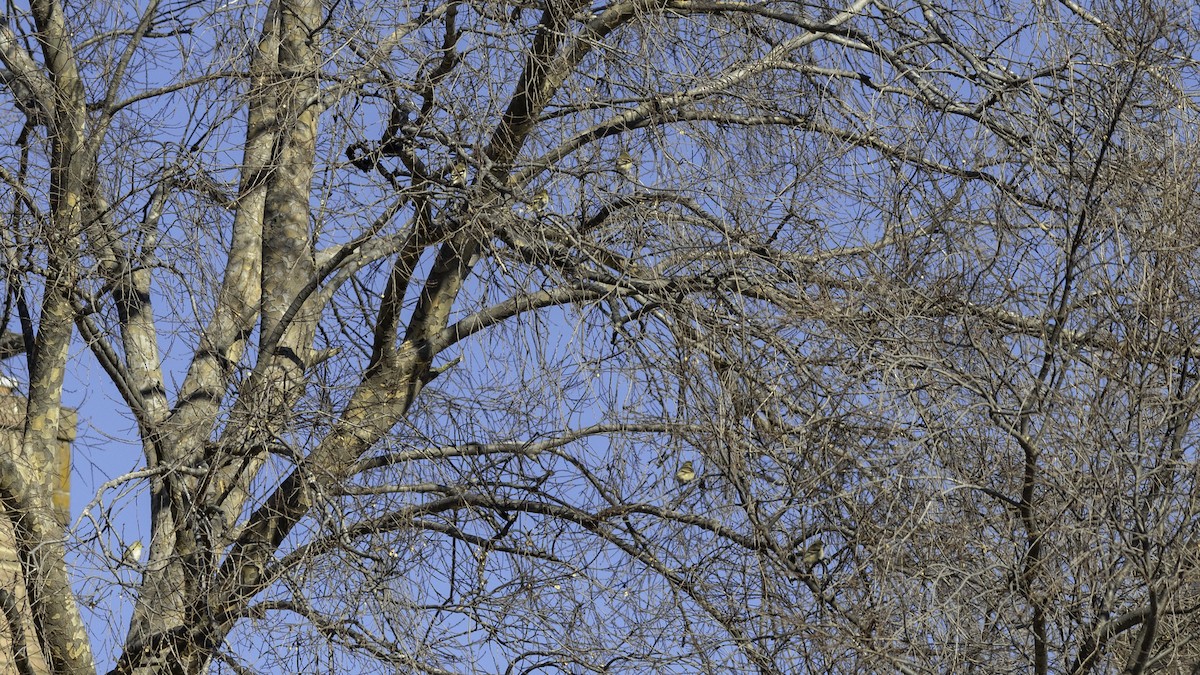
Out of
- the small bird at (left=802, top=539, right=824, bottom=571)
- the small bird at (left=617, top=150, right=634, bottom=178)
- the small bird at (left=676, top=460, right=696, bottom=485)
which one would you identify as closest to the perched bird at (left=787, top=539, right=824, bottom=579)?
the small bird at (left=802, top=539, right=824, bottom=571)

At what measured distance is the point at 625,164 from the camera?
593cm

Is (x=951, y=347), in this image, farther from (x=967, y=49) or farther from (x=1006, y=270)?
(x=967, y=49)

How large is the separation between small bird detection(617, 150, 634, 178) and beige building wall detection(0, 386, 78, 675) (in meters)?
2.80

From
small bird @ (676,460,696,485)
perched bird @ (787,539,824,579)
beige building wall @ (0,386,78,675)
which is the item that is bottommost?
perched bird @ (787,539,824,579)

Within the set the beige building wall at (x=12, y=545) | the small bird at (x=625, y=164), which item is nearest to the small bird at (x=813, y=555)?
the small bird at (x=625, y=164)

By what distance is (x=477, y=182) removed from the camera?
19.7ft

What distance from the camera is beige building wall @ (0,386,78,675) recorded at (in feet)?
20.6

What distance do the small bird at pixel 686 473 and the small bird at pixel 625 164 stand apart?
3.65 feet

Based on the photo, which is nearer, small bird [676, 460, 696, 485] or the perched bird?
the perched bird

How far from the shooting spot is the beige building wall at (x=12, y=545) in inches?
248

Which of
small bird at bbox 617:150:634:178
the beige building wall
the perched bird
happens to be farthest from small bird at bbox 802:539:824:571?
the beige building wall

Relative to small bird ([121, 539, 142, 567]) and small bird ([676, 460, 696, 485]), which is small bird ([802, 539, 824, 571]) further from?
small bird ([121, 539, 142, 567])

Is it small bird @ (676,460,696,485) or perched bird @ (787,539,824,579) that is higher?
small bird @ (676,460,696,485)

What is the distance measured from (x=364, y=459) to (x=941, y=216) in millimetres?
2511
